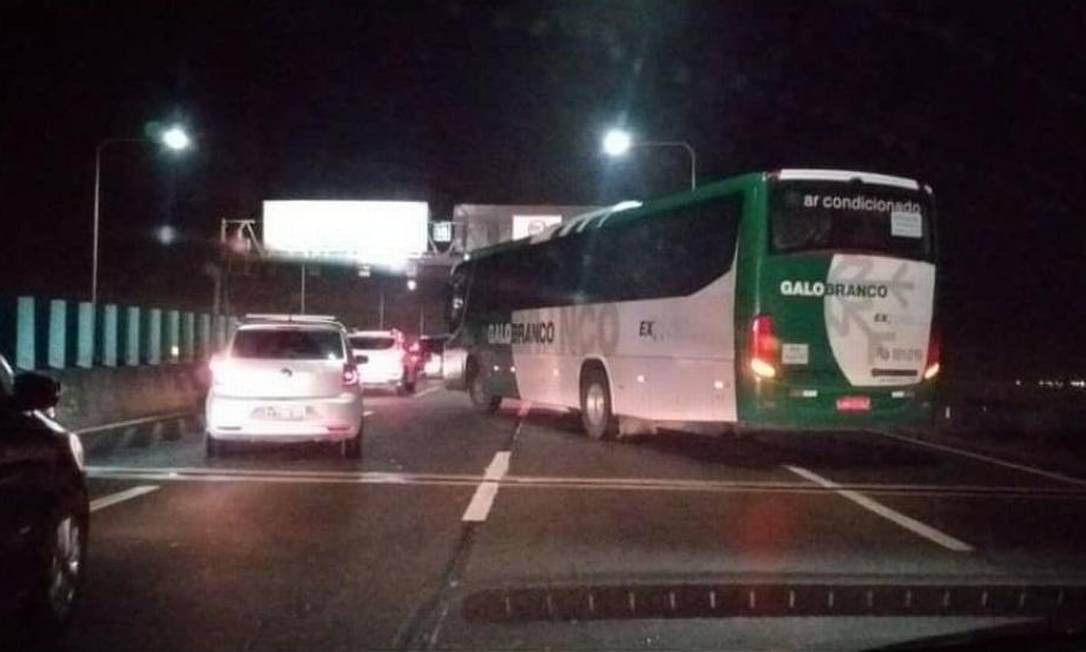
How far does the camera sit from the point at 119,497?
1384 cm

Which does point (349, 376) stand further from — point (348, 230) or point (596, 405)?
point (348, 230)

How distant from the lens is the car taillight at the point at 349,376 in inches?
700

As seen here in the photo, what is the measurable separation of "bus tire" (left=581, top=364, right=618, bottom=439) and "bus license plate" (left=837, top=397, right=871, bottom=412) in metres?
4.67

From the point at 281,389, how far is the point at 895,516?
7.47 meters

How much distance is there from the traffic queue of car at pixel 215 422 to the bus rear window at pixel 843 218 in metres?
5.39

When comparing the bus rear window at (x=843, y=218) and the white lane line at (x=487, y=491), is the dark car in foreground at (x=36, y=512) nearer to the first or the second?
the white lane line at (x=487, y=491)

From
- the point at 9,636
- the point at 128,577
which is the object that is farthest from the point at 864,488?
the point at 9,636

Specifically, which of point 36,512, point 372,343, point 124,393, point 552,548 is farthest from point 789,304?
point 372,343

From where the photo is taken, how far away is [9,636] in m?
7.47

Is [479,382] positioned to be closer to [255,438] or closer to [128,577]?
[255,438]

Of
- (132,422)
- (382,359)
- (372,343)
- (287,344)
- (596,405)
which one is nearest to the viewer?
(287,344)

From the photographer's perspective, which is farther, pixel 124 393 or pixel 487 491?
pixel 124 393

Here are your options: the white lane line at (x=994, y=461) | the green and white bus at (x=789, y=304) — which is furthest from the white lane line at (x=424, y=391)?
the green and white bus at (x=789, y=304)

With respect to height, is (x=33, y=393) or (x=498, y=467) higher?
(x=33, y=393)
